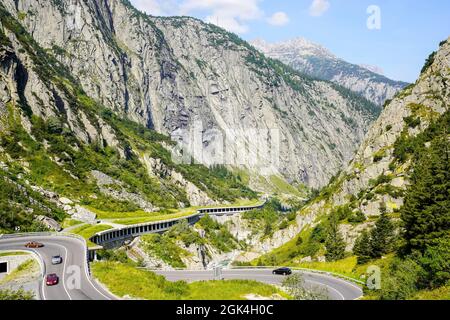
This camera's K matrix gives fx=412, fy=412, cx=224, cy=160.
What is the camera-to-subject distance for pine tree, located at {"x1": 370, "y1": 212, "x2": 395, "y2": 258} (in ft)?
214

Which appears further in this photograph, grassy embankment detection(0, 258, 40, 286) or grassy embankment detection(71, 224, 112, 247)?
grassy embankment detection(71, 224, 112, 247)

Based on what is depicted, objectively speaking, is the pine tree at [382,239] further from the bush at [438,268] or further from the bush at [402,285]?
the bush at [438,268]

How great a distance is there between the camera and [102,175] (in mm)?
128875

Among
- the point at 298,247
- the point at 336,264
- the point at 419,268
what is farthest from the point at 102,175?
the point at 419,268

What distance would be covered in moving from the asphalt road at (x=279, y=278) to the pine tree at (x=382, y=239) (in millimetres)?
12567

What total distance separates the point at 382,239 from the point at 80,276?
153 feet

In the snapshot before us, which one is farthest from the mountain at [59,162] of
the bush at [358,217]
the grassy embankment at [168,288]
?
the bush at [358,217]

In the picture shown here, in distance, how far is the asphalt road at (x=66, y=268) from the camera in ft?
124

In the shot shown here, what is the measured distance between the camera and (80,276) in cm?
4419

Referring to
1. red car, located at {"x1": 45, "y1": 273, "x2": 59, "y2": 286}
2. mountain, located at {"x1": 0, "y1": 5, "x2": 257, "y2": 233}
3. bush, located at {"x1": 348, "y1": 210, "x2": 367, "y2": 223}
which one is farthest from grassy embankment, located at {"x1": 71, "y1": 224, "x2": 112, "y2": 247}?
bush, located at {"x1": 348, "y1": 210, "x2": 367, "y2": 223}

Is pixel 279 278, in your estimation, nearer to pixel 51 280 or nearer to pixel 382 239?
pixel 382 239

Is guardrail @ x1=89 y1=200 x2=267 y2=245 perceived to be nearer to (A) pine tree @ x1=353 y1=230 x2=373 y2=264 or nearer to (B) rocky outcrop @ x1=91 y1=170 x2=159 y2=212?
(B) rocky outcrop @ x1=91 y1=170 x2=159 y2=212

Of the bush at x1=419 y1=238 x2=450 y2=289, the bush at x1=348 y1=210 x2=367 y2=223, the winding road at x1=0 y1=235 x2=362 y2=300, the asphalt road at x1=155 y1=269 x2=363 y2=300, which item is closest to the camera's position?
the bush at x1=419 y1=238 x2=450 y2=289

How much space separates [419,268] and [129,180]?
117 m
